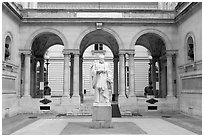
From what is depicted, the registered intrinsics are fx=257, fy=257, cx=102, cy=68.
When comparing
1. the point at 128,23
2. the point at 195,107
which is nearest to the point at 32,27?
the point at 128,23

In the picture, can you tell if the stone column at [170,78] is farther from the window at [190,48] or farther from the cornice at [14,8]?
the cornice at [14,8]

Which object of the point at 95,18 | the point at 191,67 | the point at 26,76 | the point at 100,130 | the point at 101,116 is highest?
the point at 95,18

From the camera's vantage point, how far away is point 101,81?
13.0m

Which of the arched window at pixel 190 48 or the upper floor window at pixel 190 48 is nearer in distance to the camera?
the arched window at pixel 190 48

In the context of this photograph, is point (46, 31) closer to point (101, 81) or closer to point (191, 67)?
point (101, 81)

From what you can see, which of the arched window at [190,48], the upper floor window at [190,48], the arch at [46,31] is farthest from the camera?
the arch at [46,31]

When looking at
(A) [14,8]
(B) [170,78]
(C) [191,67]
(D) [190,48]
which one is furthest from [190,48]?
(A) [14,8]

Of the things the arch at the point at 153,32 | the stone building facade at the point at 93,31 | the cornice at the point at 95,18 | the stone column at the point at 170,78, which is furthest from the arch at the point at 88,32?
the stone column at the point at 170,78

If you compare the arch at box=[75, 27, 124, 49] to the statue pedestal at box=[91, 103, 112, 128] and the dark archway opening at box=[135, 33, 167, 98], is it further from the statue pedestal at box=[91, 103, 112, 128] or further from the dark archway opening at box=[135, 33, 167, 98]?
the statue pedestal at box=[91, 103, 112, 128]

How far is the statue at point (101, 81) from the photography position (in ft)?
42.4

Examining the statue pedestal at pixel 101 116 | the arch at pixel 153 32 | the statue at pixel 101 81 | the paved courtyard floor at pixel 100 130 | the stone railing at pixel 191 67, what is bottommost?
→ the paved courtyard floor at pixel 100 130

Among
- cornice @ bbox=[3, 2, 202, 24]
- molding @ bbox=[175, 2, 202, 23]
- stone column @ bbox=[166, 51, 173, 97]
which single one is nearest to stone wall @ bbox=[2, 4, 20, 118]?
cornice @ bbox=[3, 2, 202, 24]

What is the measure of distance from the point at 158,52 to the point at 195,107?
33.4ft

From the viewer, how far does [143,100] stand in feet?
70.3
